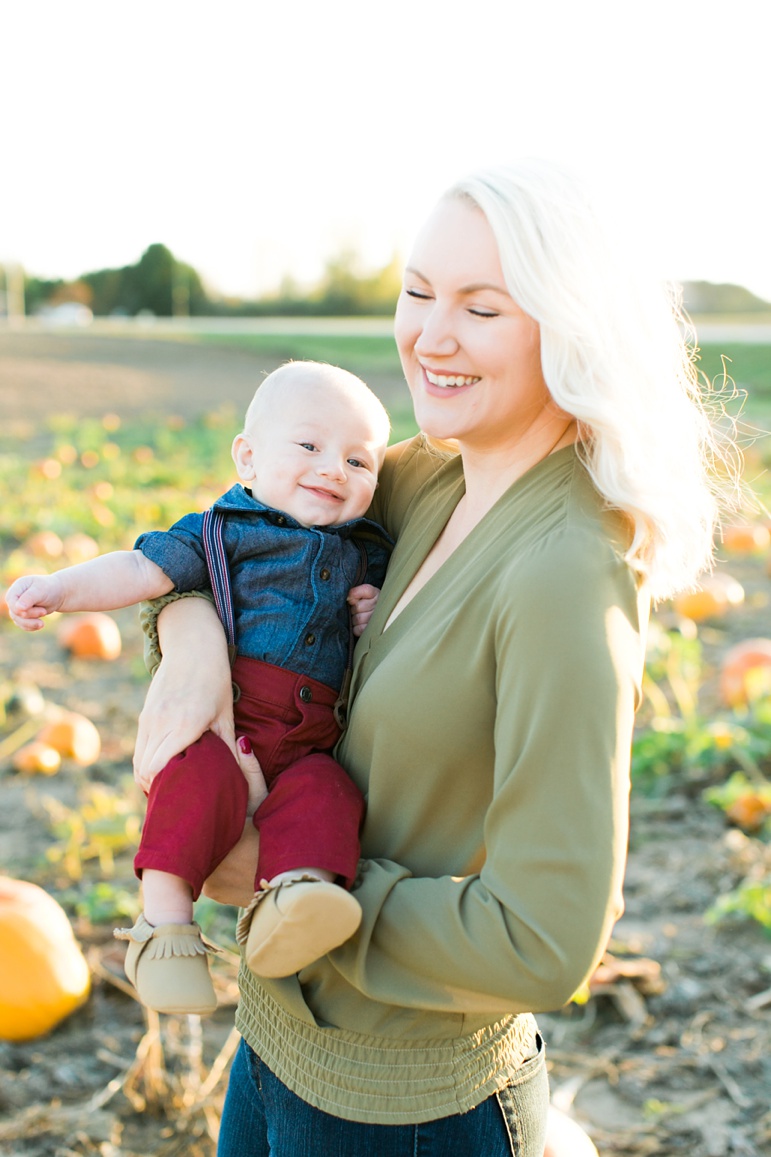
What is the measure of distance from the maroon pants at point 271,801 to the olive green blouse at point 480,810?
2.4 inches

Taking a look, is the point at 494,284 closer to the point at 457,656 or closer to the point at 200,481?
the point at 457,656

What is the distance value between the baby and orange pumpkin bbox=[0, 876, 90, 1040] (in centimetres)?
159

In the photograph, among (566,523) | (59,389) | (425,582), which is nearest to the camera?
(566,523)

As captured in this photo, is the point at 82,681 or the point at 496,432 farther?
the point at 82,681

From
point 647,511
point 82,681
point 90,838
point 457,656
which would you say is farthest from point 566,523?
point 82,681

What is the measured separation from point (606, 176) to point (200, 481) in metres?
7.46

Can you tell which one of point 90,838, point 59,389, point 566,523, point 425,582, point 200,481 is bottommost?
point 59,389

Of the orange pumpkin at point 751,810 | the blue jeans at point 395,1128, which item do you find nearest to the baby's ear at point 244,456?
the blue jeans at point 395,1128

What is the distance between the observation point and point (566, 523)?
1.54 metres

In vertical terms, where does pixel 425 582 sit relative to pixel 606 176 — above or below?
below

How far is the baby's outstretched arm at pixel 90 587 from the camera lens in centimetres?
185

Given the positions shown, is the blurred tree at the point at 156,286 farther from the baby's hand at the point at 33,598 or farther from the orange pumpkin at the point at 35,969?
the baby's hand at the point at 33,598

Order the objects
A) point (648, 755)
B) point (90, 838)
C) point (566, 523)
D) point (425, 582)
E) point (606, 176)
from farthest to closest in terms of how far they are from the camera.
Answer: point (648, 755)
point (90, 838)
point (425, 582)
point (606, 176)
point (566, 523)

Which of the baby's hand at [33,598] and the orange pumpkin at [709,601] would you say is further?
the orange pumpkin at [709,601]
